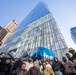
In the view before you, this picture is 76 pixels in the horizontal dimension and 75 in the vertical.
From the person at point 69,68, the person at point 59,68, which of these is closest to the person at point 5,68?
the person at point 59,68

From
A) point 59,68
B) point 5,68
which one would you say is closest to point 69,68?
point 59,68

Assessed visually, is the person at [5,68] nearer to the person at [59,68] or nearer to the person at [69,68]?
the person at [59,68]

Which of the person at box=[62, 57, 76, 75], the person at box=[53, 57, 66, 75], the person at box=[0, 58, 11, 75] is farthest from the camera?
the person at box=[53, 57, 66, 75]

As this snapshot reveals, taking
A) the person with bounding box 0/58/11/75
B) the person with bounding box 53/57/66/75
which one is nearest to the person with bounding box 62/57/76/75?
the person with bounding box 53/57/66/75

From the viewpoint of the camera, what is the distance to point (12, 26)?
93750 mm

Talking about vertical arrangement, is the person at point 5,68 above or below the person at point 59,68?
above

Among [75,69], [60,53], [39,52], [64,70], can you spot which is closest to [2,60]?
[64,70]

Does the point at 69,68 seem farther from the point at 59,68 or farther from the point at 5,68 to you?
the point at 5,68

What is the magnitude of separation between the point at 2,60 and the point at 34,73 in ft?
5.46

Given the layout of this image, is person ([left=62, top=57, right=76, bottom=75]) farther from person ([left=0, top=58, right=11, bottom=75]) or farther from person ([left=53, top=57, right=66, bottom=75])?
person ([left=0, top=58, right=11, bottom=75])

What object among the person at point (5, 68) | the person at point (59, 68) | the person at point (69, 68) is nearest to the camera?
the person at point (5, 68)

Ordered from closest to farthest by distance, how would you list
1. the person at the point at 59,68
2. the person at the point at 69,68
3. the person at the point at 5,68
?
the person at the point at 5,68 → the person at the point at 69,68 → the person at the point at 59,68

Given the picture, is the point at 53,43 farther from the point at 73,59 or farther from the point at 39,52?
the point at 73,59

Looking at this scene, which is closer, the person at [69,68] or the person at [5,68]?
the person at [5,68]
